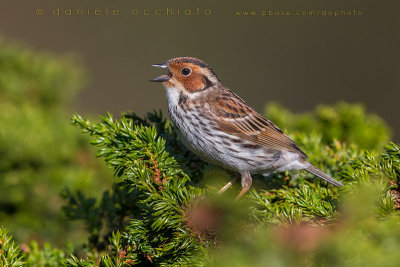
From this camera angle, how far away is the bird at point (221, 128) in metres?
2.70

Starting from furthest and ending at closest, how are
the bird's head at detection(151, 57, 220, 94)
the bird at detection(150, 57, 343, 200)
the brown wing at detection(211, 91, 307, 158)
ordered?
the bird's head at detection(151, 57, 220, 94)
the brown wing at detection(211, 91, 307, 158)
the bird at detection(150, 57, 343, 200)

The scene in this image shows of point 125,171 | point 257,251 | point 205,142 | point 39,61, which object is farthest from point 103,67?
point 257,251

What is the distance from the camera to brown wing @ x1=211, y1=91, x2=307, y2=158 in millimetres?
3006

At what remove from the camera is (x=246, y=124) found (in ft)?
10.4

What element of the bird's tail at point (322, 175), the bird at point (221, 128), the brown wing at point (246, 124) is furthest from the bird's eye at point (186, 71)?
the bird's tail at point (322, 175)

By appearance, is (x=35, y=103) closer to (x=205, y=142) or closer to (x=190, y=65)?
(x=190, y=65)

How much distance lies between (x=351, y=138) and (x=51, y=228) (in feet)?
7.26

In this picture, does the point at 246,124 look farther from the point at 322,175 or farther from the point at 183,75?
the point at 322,175

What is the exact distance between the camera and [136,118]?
2480 millimetres

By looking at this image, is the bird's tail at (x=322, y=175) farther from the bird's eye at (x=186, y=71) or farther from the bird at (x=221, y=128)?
the bird's eye at (x=186, y=71)

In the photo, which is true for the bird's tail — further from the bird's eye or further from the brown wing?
the bird's eye

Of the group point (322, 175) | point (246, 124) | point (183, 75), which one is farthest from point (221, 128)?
point (322, 175)

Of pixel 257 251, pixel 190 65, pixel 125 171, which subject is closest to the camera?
pixel 257 251

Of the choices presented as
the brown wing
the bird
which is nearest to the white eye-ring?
the bird
